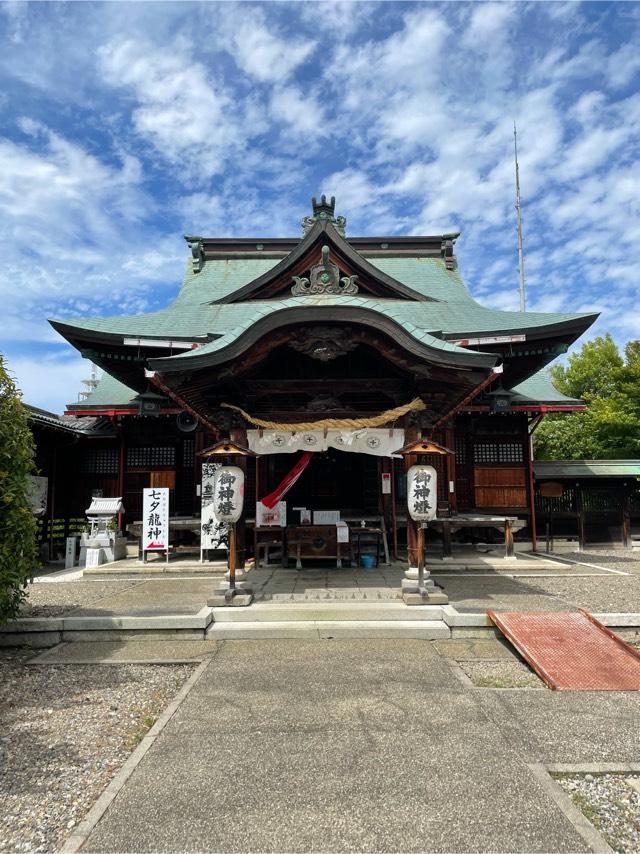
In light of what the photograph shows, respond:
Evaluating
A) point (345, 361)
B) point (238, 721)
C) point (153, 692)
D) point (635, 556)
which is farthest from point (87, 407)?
point (635, 556)

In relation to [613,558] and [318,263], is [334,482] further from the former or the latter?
[613,558]

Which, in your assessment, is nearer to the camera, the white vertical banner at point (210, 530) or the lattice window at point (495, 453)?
the white vertical banner at point (210, 530)

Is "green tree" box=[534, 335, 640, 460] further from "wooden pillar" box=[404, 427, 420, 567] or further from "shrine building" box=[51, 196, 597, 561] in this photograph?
"wooden pillar" box=[404, 427, 420, 567]

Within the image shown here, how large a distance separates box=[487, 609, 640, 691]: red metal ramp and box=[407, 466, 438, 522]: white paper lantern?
1.75 m

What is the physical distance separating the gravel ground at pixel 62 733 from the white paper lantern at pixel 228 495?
2.70 metres

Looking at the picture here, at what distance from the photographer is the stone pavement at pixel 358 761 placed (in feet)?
10.3

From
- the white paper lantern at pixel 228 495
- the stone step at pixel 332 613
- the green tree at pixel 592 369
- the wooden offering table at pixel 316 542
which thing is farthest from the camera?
the green tree at pixel 592 369

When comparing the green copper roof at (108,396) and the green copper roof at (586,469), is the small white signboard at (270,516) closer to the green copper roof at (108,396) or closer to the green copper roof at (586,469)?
the green copper roof at (108,396)

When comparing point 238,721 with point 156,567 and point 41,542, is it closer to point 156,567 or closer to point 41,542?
point 156,567

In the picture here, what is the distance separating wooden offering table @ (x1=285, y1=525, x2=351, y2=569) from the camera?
39.4 feet

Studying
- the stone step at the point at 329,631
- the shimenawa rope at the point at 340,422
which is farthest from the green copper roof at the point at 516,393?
the stone step at the point at 329,631

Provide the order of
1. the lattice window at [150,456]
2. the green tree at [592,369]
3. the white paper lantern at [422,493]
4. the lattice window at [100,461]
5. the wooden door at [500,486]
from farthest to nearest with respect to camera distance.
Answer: the green tree at [592,369] → the lattice window at [100,461] → the lattice window at [150,456] → the wooden door at [500,486] → the white paper lantern at [422,493]

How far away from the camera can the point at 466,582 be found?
10.7 metres

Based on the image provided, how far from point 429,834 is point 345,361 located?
25.1ft
